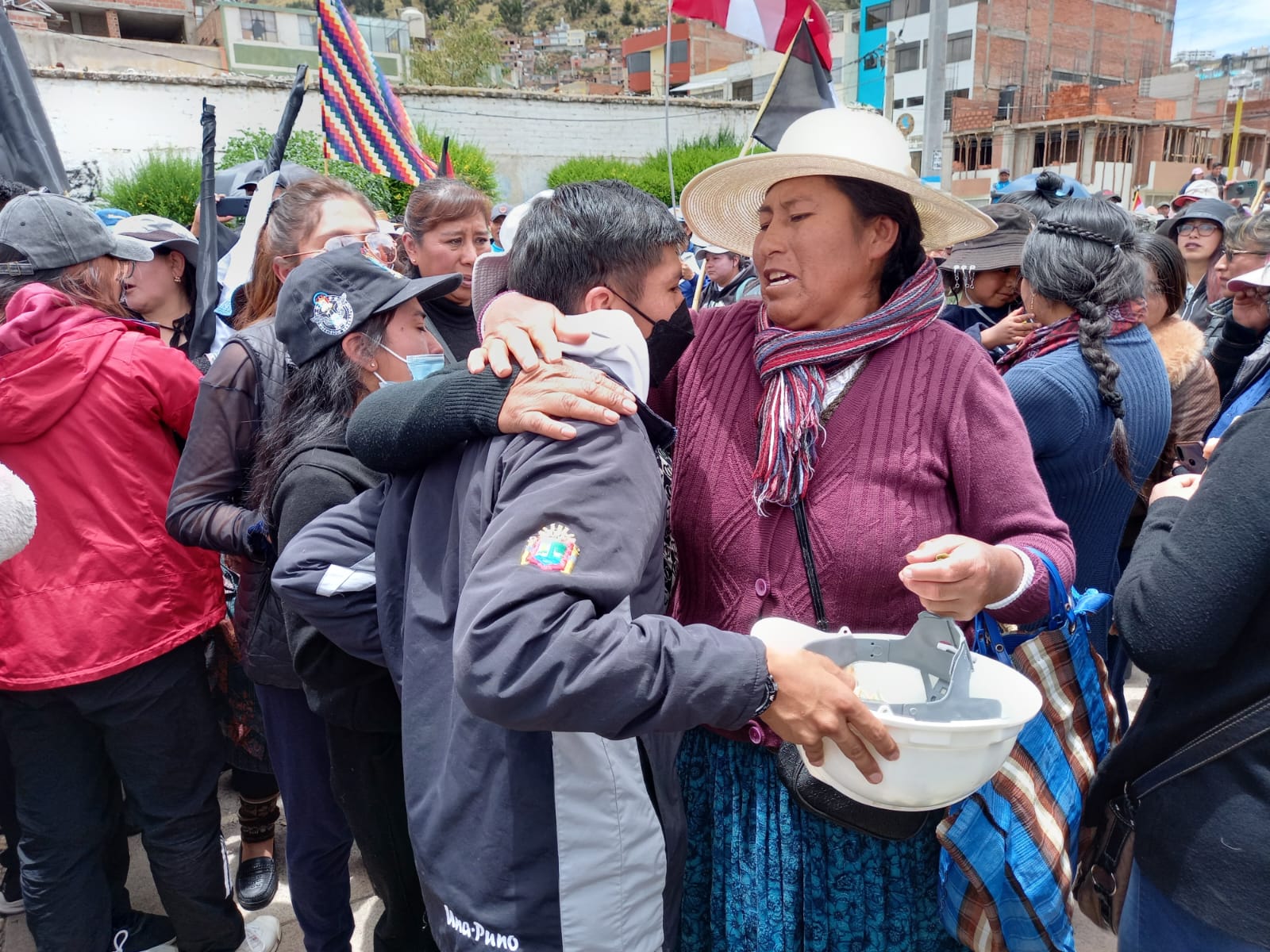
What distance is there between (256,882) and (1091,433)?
9.72 ft

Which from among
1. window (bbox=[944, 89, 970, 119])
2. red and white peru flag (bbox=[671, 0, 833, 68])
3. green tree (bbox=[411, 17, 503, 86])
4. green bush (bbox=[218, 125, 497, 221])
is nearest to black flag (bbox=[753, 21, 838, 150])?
red and white peru flag (bbox=[671, 0, 833, 68])

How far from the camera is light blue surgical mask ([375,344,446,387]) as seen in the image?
6.64 feet

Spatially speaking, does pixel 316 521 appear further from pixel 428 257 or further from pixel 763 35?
pixel 763 35

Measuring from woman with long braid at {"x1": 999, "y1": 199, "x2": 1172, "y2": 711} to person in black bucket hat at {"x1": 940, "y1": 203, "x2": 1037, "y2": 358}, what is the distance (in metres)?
0.76

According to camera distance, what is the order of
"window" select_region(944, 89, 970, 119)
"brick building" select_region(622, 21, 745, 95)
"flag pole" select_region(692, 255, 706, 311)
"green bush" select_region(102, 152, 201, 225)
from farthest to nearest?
"brick building" select_region(622, 21, 745, 95)
"window" select_region(944, 89, 970, 119)
"green bush" select_region(102, 152, 201, 225)
"flag pole" select_region(692, 255, 706, 311)

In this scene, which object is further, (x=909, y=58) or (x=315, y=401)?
(x=909, y=58)

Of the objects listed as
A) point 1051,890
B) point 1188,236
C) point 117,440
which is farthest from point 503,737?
point 1188,236

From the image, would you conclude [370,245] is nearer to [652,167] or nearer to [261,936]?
[261,936]

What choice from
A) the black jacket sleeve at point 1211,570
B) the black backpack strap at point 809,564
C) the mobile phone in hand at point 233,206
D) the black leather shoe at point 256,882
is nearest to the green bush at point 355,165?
the mobile phone in hand at point 233,206

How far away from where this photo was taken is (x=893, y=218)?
65.2 inches

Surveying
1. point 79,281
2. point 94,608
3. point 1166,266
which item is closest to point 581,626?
point 94,608

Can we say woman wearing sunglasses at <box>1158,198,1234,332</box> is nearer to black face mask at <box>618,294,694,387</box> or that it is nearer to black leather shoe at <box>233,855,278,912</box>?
black face mask at <box>618,294,694,387</box>

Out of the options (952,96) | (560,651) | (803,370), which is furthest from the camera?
(952,96)

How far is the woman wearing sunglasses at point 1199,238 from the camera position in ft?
17.1
